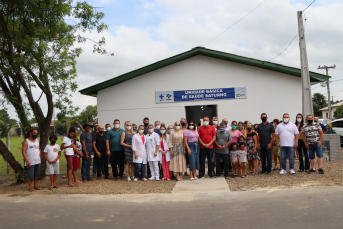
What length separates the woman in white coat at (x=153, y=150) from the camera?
1004 centimetres

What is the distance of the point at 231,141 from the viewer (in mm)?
9852

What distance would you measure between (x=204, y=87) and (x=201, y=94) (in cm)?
36

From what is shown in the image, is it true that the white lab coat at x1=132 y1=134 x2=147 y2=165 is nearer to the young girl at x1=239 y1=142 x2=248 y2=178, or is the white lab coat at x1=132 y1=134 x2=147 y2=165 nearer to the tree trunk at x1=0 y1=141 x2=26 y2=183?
the young girl at x1=239 y1=142 x2=248 y2=178

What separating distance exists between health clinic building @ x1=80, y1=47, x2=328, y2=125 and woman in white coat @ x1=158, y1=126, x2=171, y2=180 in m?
4.76

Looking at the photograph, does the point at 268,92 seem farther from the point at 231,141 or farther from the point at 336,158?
the point at 231,141

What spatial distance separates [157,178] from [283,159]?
12.8ft

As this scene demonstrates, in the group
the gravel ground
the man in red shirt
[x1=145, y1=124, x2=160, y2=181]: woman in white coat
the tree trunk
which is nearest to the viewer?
the gravel ground

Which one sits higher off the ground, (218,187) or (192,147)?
(192,147)

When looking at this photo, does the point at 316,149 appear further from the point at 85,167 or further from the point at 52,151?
the point at 52,151

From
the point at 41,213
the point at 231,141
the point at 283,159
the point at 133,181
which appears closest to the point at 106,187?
the point at 133,181

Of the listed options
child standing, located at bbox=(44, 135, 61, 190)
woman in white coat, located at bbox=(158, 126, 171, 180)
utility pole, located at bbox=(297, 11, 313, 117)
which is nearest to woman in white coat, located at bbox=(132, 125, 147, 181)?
woman in white coat, located at bbox=(158, 126, 171, 180)

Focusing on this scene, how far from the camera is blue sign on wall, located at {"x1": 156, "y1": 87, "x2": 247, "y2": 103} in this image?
47.5 ft

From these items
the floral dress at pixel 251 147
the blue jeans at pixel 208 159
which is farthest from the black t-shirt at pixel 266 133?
the blue jeans at pixel 208 159

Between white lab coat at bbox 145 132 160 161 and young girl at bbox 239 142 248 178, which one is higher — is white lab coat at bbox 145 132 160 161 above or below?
above
